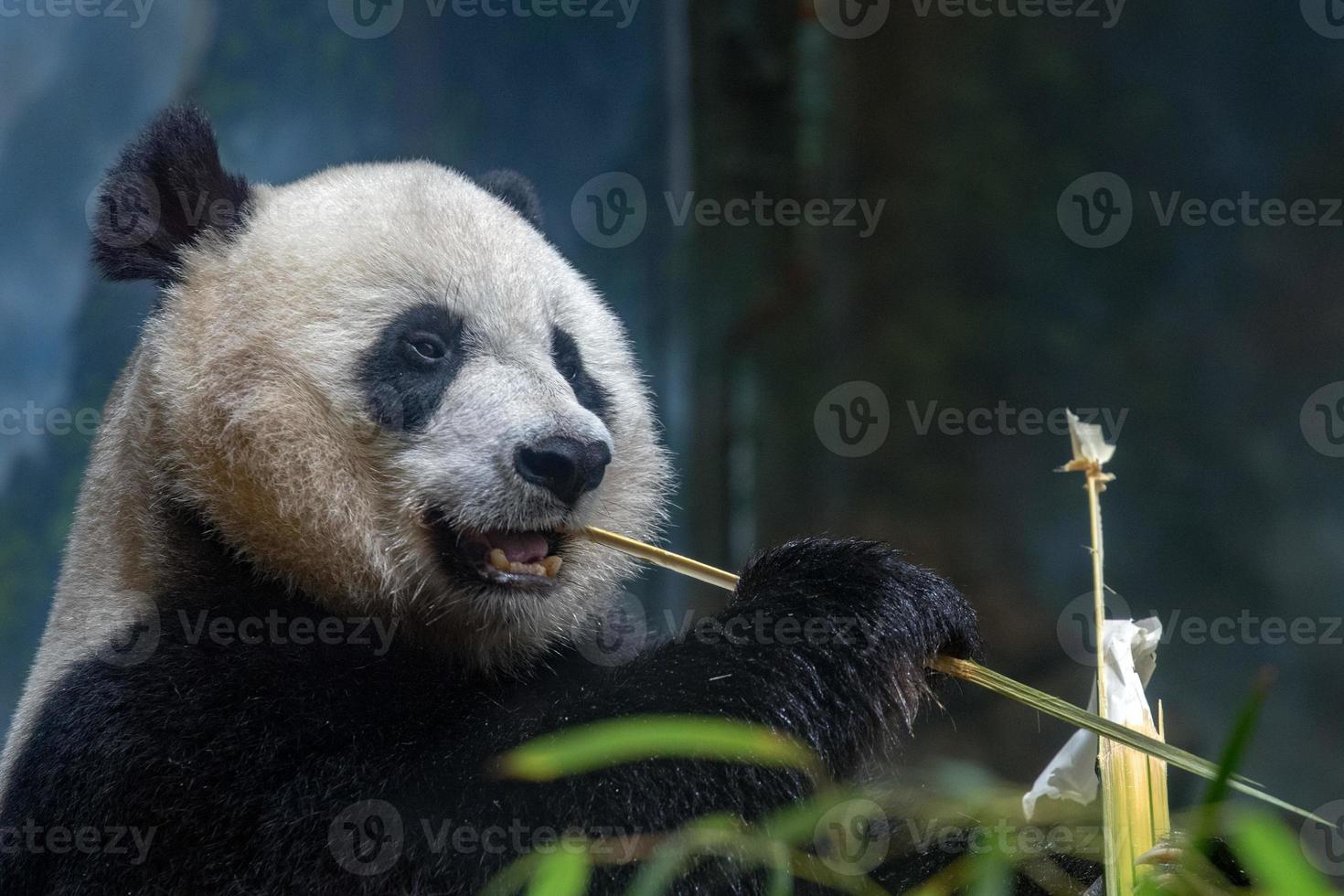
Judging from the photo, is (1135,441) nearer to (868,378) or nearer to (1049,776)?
(868,378)

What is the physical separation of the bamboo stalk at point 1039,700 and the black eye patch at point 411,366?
380 mm

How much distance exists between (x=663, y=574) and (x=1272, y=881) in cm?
480

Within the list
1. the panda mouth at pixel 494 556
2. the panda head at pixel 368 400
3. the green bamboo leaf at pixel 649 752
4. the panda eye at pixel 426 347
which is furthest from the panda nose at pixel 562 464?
the green bamboo leaf at pixel 649 752

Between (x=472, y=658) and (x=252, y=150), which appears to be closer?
(x=472, y=658)

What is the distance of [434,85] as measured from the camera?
4281 mm

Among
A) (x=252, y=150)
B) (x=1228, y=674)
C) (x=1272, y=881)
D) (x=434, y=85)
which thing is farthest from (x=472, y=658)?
(x=1228, y=674)

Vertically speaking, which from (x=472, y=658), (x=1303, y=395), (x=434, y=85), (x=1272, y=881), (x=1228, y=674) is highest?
(x=434, y=85)

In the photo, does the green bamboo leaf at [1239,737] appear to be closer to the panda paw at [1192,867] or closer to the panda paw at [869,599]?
the panda paw at [1192,867]

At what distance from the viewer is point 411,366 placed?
2111 mm

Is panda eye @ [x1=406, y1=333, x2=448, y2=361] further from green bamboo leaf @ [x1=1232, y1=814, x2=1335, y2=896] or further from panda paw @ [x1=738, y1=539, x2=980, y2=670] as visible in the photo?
green bamboo leaf @ [x1=1232, y1=814, x2=1335, y2=896]

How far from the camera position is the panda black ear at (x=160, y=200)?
217 cm

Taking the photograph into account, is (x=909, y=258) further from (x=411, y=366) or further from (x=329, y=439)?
(x=329, y=439)

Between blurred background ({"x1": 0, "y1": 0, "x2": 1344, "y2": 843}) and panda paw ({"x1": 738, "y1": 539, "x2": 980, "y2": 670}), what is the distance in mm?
1760

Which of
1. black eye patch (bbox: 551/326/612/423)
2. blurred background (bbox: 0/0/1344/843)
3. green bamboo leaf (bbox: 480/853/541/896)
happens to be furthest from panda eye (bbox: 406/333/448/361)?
blurred background (bbox: 0/0/1344/843)
